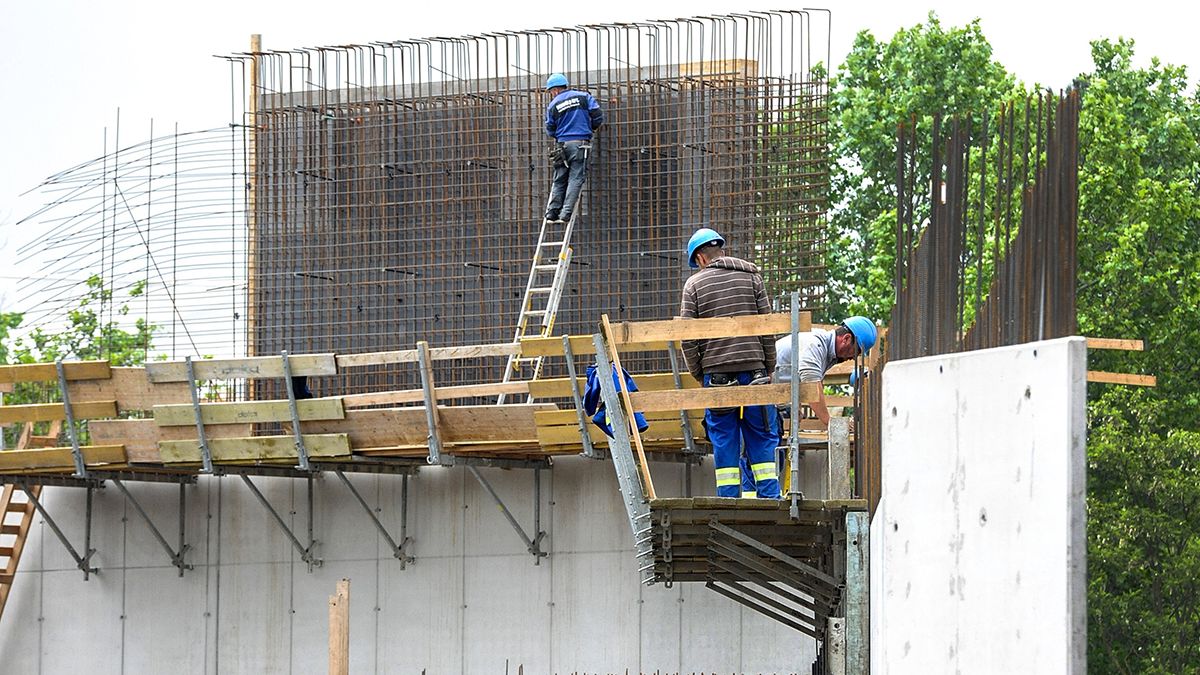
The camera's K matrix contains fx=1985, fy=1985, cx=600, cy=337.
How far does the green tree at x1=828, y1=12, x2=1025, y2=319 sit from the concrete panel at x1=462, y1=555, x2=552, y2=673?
23.7m

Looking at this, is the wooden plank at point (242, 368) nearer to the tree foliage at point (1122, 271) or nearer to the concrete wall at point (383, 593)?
the concrete wall at point (383, 593)

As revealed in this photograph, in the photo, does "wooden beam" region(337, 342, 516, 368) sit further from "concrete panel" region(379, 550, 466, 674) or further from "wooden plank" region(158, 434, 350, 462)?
"concrete panel" region(379, 550, 466, 674)

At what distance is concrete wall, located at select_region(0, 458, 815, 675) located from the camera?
1855cm

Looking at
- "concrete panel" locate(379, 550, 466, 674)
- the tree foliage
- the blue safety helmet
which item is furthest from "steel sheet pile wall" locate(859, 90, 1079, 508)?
the tree foliage

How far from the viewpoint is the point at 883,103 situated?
1700 inches

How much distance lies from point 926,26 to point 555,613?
28.3 metres

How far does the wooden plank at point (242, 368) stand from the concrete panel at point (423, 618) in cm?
268

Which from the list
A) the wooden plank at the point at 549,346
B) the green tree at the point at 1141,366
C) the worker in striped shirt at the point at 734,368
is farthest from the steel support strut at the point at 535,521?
the green tree at the point at 1141,366

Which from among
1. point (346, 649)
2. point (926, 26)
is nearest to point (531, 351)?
point (346, 649)

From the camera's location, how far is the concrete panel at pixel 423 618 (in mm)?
19219

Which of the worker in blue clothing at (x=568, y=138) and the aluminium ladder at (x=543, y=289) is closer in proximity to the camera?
the aluminium ladder at (x=543, y=289)

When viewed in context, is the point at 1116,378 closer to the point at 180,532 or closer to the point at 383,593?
the point at 383,593

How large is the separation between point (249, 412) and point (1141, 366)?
21.9 metres

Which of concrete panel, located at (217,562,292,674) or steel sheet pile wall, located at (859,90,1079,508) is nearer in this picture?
steel sheet pile wall, located at (859,90,1079,508)
